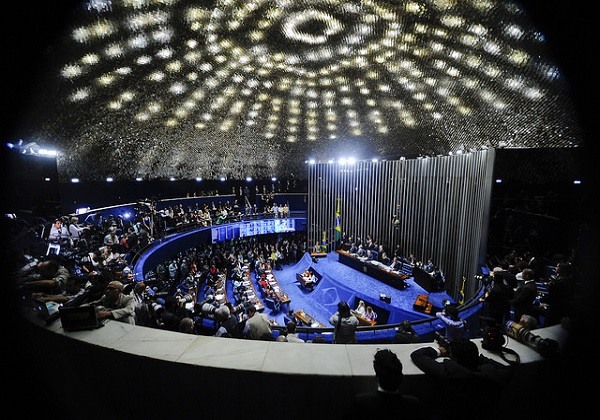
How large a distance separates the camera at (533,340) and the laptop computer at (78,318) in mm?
3729

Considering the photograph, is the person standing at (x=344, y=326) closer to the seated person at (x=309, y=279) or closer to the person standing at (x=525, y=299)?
the person standing at (x=525, y=299)

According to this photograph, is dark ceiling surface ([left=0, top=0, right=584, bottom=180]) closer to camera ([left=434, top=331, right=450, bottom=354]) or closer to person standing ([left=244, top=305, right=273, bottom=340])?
camera ([left=434, top=331, right=450, bottom=354])

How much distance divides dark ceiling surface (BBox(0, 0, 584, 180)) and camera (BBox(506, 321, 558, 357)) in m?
3.31

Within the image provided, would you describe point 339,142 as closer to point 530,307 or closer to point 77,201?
point 530,307

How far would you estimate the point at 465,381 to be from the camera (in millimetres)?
1464

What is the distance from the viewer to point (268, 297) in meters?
10.5

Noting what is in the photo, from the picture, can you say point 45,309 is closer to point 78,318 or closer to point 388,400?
point 78,318

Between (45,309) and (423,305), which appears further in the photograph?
(423,305)

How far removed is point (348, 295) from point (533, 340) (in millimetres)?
7974

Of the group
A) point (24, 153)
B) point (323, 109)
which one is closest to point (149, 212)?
point (24, 153)

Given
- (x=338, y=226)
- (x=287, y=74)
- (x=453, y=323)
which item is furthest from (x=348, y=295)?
(x=287, y=74)

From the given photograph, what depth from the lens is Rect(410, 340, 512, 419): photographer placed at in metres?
1.44

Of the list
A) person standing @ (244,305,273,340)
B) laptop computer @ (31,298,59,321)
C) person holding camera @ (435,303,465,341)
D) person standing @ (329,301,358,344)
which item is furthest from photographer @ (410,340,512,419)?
laptop computer @ (31,298,59,321)

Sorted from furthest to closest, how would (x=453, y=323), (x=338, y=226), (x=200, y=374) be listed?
(x=338, y=226) → (x=453, y=323) → (x=200, y=374)
